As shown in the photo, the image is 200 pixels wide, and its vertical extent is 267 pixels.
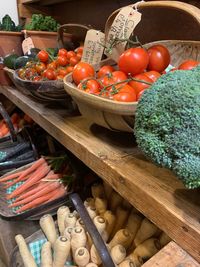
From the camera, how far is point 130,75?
1.87 ft

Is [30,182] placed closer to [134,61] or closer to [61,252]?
[61,252]

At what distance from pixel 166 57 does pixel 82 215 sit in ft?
1.59

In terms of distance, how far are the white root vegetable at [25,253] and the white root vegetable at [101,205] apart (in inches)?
10.2

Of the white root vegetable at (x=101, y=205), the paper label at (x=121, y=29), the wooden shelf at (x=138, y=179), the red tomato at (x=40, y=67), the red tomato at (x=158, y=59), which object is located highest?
the paper label at (x=121, y=29)

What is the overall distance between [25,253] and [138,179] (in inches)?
22.1

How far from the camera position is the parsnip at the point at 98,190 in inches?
34.7

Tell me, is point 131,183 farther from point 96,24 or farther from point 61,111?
point 96,24

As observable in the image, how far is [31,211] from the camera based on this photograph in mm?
888

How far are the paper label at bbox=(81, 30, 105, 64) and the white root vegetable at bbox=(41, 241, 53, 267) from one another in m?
0.61

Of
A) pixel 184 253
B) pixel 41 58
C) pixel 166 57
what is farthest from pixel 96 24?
pixel 184 253

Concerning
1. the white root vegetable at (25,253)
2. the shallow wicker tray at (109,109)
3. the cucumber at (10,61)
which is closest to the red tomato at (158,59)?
the shallow wicker tray at (109,109)

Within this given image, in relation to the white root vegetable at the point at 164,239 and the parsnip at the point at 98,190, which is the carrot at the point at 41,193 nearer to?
the parsnip at the point at 98,190

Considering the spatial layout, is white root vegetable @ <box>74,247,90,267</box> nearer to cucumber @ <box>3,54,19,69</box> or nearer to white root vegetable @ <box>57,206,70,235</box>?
white root vegetable @ <box>57,206,70,235</box>

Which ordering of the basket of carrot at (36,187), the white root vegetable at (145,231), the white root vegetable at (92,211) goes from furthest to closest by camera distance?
the basket of carrot at (36,187) → the white root vegetable at (92,211) → the white root vegetable at (145,231)
